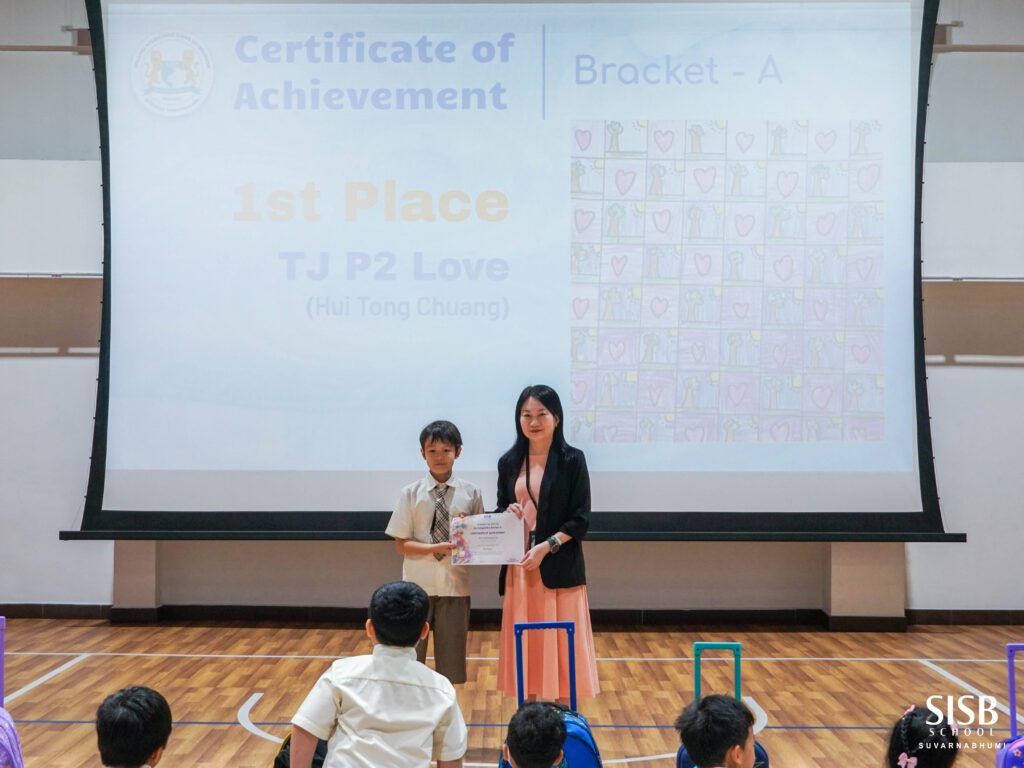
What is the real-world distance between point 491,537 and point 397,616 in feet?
4.14

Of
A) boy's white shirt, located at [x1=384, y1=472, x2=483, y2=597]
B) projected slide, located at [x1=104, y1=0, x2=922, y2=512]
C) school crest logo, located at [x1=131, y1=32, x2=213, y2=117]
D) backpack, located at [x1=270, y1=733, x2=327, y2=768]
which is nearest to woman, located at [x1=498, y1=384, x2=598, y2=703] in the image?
boy's white shirt, located at [x1=384, y1=472, x2=483, y2=597]

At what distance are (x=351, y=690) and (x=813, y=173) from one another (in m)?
4.22

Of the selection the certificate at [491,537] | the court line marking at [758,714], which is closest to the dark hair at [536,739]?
the certificate at [491,537]

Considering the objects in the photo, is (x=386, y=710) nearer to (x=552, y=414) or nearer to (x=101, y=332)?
(x=552, y=414)

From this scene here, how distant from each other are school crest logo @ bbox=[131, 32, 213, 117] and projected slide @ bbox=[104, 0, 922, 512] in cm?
1

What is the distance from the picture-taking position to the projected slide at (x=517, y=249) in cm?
508

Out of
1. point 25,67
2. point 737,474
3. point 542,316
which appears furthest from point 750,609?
point 25,67

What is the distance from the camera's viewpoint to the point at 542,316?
5.07m

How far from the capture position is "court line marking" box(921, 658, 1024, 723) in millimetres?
3895

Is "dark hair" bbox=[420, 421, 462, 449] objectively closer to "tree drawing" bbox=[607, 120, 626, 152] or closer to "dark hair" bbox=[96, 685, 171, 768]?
"dark hair" bbox=[96, 685, 171, 768]

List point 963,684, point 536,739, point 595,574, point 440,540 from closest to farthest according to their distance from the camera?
point 536,739
point 440,540
point 963,684
point 595,574

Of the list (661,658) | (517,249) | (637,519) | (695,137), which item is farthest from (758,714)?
(695,137)

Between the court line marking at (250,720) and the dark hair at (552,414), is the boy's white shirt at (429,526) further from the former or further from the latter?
the court line marking at (250,720)

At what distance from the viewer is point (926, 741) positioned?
1.58 m
